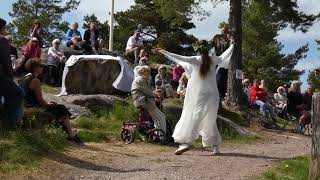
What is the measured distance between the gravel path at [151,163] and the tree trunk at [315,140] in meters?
1.90

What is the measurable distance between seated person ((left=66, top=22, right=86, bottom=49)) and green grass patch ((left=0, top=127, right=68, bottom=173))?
32.6 feet

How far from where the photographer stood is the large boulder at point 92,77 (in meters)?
17.6

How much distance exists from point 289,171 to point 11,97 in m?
4.57

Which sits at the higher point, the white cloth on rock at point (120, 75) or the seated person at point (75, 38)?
the seated person at point (75, 38)

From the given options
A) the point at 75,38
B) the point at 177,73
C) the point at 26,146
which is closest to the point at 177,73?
the point at 177,73

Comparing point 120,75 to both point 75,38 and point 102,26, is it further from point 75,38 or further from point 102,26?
point 102,26

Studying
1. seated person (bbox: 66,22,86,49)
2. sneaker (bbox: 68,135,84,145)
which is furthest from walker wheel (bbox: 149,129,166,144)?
seated person (bbox: 66,22,86,49)

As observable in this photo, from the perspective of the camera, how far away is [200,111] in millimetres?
11617

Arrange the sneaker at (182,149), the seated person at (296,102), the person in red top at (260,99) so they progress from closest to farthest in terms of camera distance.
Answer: the sneaker at (182,149) < the seated person at (296,102) < the person in red top at (260,99)

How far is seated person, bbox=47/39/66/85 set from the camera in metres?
→ 18.8

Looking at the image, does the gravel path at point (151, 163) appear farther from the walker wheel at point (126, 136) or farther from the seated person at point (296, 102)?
the seated person at point (296, 102)

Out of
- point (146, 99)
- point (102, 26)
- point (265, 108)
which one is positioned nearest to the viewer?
point (146, 99)

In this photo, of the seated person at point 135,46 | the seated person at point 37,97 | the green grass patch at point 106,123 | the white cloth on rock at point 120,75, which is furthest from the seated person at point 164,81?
the seated person at point 37,97

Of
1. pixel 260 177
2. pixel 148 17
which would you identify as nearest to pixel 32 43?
pixel 260 177
